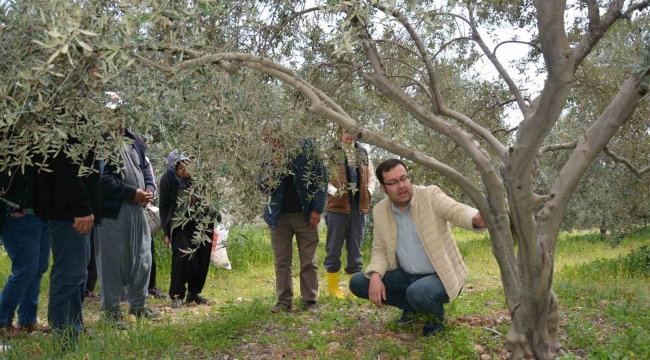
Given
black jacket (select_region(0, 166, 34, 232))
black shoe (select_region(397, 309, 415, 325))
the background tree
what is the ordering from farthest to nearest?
black shoe (select_region(397, 309, 415, 325)) < black jacket (select_region(0, 166, 34, 232)) < the background tree

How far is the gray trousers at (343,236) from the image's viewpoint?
802cm

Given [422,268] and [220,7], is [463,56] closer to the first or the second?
[422,268]

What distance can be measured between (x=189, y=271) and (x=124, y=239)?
1.52m

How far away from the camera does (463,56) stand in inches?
285

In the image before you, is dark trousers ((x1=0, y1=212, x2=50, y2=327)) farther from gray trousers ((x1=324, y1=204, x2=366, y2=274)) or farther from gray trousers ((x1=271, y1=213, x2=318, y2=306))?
gray trousers ((x1=324, y1=204, x2=366, y2=274))

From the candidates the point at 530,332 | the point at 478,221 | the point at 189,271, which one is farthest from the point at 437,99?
the point at 189,271

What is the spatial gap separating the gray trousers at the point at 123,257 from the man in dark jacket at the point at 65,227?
0.99 meters

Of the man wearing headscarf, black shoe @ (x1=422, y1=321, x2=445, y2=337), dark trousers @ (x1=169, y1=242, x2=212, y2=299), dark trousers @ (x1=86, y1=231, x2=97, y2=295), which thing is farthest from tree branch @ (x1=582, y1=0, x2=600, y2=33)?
dark trousers @ (x1=86, y1=231, x2=97, y2=295)

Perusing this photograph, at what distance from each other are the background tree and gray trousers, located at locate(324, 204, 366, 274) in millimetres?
2372

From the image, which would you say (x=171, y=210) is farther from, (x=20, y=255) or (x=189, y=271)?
(x=20, y=255)

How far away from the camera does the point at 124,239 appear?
21.7 feet

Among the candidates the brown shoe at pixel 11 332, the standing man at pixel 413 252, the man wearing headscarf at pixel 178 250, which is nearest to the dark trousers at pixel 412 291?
the standing man at pixel 413 252

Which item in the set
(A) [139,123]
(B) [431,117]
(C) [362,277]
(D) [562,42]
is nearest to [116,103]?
(A) [139,123]

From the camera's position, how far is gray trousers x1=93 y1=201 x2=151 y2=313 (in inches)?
256
